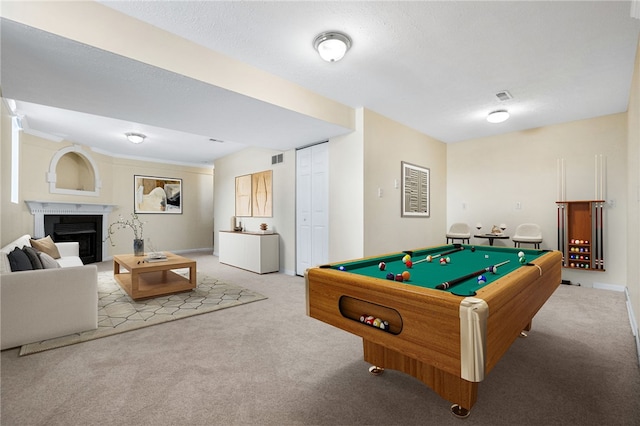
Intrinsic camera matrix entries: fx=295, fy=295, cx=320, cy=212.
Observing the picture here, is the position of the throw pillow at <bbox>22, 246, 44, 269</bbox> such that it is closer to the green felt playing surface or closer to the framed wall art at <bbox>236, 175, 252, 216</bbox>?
the green felt playing surface

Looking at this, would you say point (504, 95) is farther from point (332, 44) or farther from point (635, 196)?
point (332, 44)

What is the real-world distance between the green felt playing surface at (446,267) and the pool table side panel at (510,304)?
10cm

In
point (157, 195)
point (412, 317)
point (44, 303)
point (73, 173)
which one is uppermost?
point (73, 173)

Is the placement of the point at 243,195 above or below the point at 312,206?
above

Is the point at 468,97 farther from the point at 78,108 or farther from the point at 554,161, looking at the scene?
the point at 78,108

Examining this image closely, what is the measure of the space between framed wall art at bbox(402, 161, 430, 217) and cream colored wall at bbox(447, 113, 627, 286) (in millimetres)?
904

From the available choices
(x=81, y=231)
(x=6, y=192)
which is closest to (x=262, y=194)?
(x=6, y=192)

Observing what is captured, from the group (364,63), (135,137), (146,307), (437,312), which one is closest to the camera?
(437,312)

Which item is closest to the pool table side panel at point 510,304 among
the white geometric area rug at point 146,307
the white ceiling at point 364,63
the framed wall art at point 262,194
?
the white ceiling at point 364,63

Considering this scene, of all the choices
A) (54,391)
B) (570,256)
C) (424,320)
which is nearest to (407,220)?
(570,256)

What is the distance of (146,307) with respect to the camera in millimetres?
3387

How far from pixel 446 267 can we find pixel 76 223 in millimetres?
7195

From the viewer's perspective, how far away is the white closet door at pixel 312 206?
472 centimetres

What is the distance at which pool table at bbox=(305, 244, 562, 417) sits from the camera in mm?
1109
